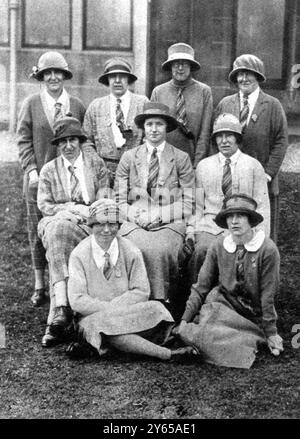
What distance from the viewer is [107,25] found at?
11.5 m

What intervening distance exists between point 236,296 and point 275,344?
407 mm

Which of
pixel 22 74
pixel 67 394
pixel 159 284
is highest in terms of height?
pixel 22 74

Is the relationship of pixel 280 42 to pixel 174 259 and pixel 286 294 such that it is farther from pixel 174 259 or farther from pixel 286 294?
pixel 174 259

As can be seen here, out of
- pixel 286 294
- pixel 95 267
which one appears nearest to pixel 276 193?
pixel 286 294

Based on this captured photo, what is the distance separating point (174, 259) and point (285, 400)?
4.92 feet

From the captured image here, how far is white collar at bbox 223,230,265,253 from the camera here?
199 inches

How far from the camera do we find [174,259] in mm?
5492

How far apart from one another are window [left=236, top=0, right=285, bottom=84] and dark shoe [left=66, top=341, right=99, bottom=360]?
6.82 meters

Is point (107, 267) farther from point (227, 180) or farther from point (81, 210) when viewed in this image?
point (227, 180)

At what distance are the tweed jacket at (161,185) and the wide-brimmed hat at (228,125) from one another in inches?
13.6

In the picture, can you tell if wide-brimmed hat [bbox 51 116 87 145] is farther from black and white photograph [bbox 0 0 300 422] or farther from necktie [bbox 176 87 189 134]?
necktie [bbox 176 87 189 134]

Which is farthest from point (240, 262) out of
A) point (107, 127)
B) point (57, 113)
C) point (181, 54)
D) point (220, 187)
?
point (57, 113)

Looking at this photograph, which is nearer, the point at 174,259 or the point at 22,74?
the point at 174,259

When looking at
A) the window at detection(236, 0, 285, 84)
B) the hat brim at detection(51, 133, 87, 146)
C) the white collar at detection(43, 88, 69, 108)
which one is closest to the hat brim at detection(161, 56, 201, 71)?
the white collar at detection(43, 88, 69, 108)
